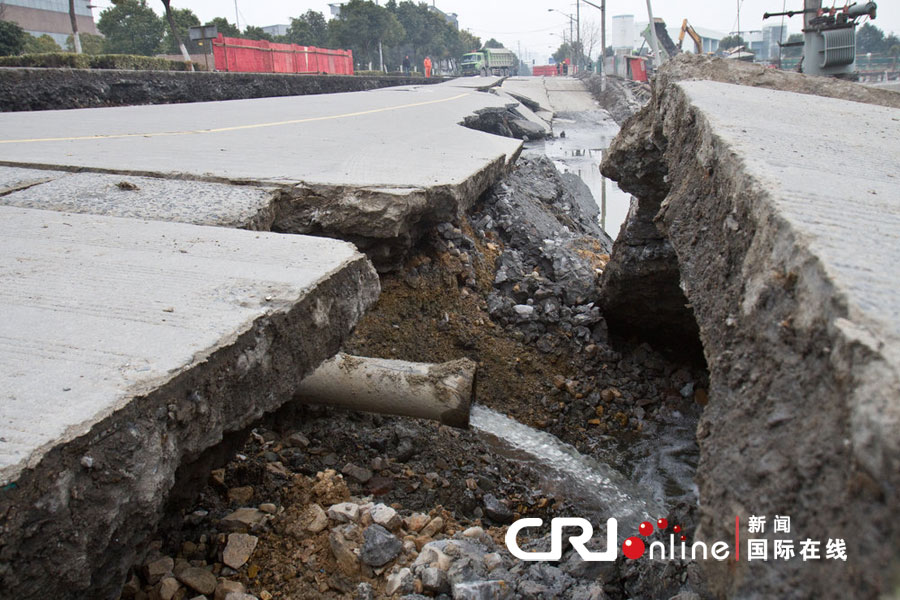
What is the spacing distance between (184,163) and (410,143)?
7.42 ft

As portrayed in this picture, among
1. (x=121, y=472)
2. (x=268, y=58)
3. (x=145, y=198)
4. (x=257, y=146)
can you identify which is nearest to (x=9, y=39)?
(x=268, y=58)

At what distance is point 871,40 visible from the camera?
54344 mm

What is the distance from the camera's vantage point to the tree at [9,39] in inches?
602

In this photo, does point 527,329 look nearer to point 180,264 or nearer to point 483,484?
point 483,484

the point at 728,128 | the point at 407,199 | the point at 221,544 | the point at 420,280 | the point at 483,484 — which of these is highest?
the point at 728,128

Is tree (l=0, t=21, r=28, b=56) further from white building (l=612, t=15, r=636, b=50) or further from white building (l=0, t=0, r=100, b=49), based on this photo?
white building (l=612, t=15, r=636, b=50)

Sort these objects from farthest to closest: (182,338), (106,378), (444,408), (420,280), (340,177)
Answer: (420,280) < (340,177) < (444,408) < (182,338) < (106,378)

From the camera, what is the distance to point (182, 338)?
1.71 meters

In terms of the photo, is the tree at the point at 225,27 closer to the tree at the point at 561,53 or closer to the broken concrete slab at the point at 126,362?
the broken concrete slab at the point at 126,362

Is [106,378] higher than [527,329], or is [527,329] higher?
[106,378]

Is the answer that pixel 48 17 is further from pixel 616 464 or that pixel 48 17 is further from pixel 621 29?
pixel 616 464

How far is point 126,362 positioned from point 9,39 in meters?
18.0

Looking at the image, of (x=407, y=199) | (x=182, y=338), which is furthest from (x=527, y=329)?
(x=182, y=338)

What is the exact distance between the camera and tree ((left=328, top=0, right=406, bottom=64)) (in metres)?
39.7
